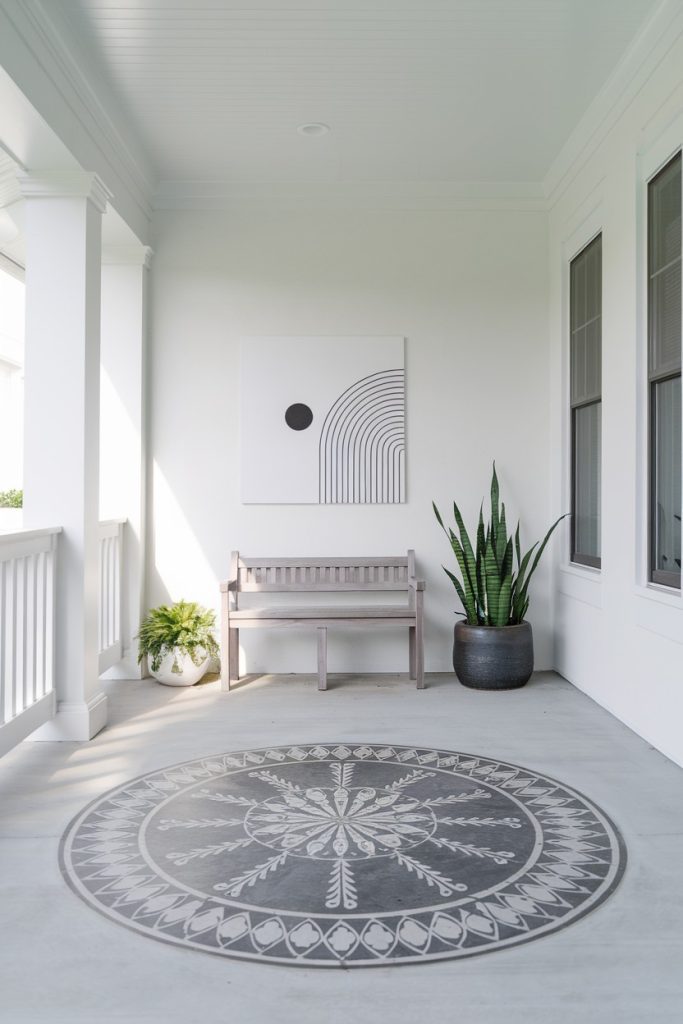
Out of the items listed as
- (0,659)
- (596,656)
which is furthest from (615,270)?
(0,659)

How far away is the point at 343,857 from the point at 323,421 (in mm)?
3064

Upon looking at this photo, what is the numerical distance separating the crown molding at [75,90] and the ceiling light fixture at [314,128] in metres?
0.90

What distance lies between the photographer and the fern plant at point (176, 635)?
4703 mm

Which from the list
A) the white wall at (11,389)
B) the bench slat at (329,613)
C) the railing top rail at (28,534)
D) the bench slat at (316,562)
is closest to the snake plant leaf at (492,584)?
the bench slat at (329,613)

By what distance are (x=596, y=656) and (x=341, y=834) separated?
216 cm

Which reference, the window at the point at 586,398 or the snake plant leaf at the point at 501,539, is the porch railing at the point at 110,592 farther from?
the window at the point at 586,398

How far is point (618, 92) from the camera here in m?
3.78

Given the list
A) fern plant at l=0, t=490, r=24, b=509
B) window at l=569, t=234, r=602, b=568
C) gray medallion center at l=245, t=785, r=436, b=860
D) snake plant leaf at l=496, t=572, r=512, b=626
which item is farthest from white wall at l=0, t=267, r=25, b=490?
gray medallion center at l=245, t=785, r=436, b=860

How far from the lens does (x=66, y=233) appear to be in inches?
146

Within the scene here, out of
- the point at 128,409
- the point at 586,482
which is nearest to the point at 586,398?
the point at 586,482

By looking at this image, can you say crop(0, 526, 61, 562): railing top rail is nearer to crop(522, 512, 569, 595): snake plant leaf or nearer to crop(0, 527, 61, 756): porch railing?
crop(0, 527, 61, 756): porch railing

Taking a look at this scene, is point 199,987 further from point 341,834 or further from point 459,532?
point 459,532

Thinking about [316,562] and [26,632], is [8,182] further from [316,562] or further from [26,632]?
[316,562]

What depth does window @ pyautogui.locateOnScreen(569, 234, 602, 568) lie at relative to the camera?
14.5 feet
